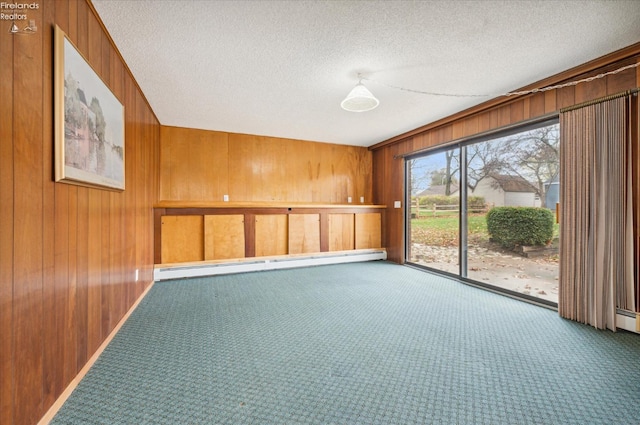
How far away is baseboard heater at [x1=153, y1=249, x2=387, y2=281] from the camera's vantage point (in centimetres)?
407

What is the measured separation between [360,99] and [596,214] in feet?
8.02

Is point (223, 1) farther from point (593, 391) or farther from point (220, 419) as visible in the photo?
point (593, 391)

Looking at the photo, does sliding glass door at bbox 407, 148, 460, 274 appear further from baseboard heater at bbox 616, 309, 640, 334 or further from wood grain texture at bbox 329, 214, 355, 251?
baseboard heater at bbox 616, 309, 640, 334

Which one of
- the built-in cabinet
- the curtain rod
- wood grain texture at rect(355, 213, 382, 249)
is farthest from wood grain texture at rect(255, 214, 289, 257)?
the curtain rod

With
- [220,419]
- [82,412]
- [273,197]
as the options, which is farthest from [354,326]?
[273,197]

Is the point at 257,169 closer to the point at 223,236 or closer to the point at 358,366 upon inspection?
the point at 223,236

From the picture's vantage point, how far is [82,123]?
5.35ft

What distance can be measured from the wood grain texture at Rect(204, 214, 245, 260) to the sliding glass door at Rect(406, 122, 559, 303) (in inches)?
130

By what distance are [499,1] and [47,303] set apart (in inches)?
123

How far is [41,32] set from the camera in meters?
1.29

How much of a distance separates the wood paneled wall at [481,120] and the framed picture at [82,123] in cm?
392

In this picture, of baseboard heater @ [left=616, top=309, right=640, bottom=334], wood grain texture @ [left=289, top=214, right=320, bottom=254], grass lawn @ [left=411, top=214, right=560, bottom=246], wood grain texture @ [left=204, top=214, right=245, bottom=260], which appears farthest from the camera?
wood grain texture @ [left=289, top=214, right=320, bottom=254]

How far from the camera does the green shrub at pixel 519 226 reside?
139 inches

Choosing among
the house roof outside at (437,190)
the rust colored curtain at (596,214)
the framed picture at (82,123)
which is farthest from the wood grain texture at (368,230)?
the framed picture at (82,123)
